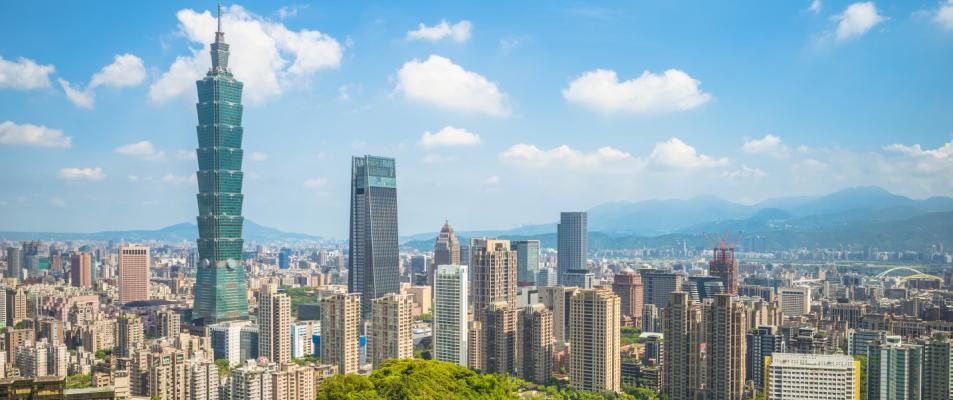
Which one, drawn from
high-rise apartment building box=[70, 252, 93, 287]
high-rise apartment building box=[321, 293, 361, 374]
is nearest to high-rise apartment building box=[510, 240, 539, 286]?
high-rise apartment building box=[321, 293, 361, 374]

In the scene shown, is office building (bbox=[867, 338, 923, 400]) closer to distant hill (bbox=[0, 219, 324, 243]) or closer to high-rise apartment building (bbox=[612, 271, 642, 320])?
high-rise apartment building (bbox=[612, 271, 642, 320])

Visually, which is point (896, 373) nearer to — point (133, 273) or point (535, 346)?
point (535, 346)

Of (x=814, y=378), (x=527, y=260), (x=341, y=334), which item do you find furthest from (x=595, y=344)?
(x=527, y=260)

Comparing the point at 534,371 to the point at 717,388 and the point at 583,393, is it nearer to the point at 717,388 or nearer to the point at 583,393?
the point at 583,393

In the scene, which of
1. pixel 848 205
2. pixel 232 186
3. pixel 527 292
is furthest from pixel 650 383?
pixel 848 205

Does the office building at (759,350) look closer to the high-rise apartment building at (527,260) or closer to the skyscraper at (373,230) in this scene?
the skyscraper at (373,230)
